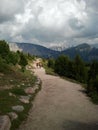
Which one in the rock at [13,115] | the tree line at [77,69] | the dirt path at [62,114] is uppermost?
the tree line at [77,69]

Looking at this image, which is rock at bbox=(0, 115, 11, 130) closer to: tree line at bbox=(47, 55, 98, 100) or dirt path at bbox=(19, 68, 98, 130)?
dirt path at bbox=(19, 68, 98, 130)

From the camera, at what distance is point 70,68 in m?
66.2

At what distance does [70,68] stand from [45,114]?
43676 mm

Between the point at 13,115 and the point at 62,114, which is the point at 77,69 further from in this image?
the point at 13,115

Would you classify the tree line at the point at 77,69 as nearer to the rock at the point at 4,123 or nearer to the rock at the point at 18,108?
the rock at the point at 18,108

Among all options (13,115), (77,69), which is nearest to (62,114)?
(13,115)

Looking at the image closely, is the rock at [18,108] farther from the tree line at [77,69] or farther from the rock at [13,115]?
the tree line at [77,69]

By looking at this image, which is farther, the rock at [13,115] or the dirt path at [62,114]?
the rock at [13,115]

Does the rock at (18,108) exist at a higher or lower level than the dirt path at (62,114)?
higher

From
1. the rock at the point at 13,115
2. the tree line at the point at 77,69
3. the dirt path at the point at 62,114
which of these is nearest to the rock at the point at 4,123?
the dirt path at the point at 62,114

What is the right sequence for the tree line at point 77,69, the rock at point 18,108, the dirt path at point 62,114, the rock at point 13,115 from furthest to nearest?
the tree line at point 77,69 < the rock at point 18,108 < the rock at point 13,115 < the dirt path at point 62,114

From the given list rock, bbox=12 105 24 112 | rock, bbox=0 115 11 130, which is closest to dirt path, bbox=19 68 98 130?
rock, bbox=12 105 24 112

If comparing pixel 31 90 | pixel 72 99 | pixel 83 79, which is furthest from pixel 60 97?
pixel 83 79

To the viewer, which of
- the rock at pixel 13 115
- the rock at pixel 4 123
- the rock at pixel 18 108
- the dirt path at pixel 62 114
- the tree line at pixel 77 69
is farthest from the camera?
the tree line at pixel 77 69
